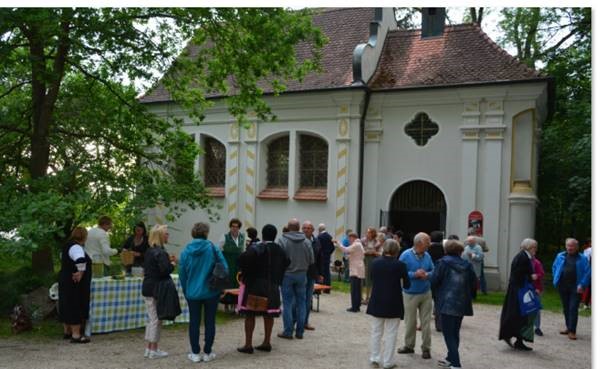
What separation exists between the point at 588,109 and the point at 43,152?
1519 centimetres

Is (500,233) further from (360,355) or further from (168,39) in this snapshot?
(168,39)

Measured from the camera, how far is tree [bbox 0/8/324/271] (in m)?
9.39

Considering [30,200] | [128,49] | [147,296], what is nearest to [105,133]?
[128,49]

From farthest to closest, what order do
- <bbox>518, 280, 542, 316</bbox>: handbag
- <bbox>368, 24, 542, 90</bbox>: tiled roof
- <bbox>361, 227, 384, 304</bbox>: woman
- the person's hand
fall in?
<bbox>368, 24, 542, 90</bbox>: tiled roof < <bbox>361, 227, 384, 304</bbox>: woman < <bbox>518, 280, 542, 316</bbox>: handbag < the person's hand

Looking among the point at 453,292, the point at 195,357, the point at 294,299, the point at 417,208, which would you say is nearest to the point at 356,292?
the point at 294,299

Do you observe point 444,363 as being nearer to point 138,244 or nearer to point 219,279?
point 219,279

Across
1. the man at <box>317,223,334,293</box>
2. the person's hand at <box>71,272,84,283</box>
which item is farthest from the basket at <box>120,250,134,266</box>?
the man at <box>317,223,334,293</box>

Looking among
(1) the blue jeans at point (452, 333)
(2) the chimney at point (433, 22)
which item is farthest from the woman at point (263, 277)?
(2) the chimney at point (433, 22)

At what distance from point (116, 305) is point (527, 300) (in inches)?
235

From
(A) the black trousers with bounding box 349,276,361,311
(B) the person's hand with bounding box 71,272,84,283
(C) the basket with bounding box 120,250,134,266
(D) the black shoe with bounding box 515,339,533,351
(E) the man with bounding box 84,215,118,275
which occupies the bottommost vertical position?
(D) the black shoe with bounding box 515,339,533,351

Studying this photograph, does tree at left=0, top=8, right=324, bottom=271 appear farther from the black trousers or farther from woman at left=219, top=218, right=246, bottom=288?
the black trousers

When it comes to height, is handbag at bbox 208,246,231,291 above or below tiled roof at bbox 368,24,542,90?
below

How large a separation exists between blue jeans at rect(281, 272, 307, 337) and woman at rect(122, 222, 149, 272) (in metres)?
2.87

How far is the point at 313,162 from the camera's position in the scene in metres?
18.2
